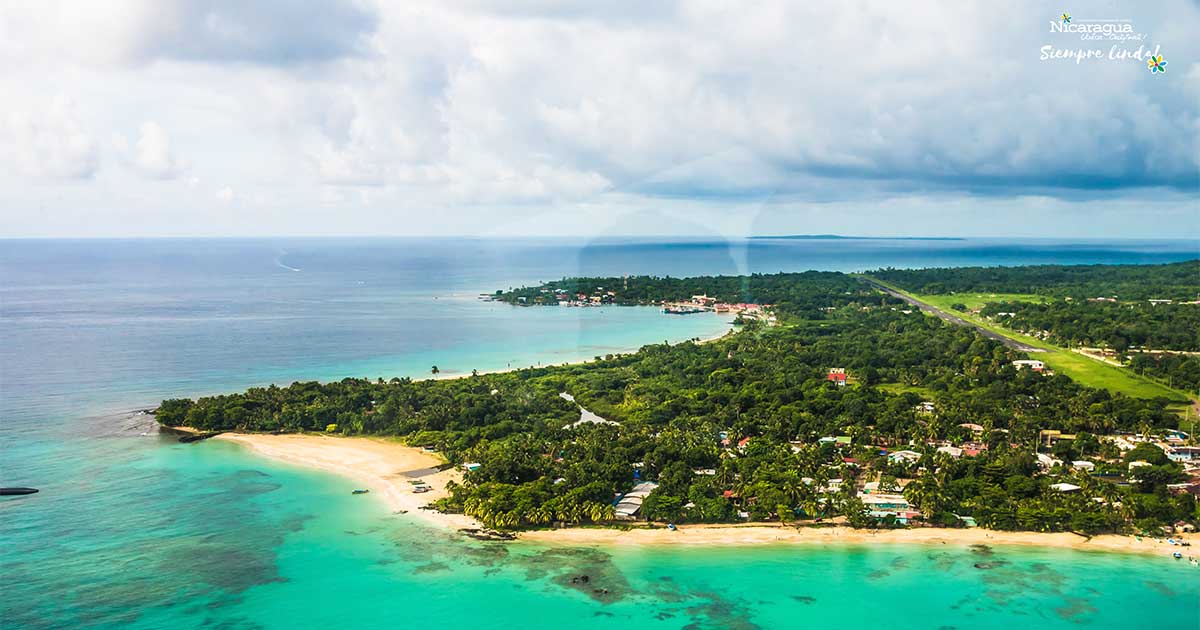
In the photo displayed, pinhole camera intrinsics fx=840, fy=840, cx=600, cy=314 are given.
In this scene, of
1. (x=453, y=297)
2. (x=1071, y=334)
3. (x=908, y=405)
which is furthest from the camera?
(x=453, y=297)

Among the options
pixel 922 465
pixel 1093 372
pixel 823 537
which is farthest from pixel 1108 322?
pixel 823 537

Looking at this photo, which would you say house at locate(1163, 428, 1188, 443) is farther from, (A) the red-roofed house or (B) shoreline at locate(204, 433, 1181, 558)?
(A) the red-roofed house

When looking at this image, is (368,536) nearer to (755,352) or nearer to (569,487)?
(569,487)

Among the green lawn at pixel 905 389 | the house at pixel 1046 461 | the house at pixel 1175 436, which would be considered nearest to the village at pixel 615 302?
the green lawn at pixel 905 389

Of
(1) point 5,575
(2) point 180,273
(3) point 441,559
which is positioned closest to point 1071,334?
(3) point 441,559

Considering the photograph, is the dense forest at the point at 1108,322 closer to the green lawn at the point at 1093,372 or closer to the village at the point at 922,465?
the green lawn at the point at 1093,372
